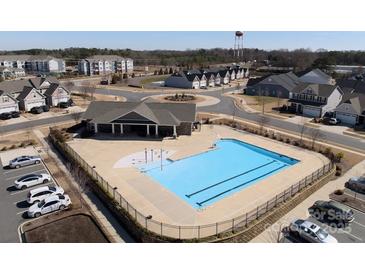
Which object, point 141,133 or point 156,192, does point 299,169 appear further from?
point 141,133

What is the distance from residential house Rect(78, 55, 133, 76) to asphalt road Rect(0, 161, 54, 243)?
264ft

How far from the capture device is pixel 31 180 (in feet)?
86.5

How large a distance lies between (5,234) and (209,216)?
13314 mm

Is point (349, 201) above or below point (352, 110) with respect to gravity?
below

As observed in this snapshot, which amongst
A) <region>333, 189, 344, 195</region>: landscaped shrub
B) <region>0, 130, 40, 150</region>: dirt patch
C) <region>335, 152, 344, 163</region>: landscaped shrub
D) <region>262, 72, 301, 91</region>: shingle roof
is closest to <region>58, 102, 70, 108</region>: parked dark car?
<region>0, 130, 40, 150</region>: dirt patch

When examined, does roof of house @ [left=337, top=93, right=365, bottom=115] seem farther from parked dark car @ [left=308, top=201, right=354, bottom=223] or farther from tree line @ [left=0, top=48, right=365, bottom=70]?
tree line @ [left=0, top=48, right=365, bottom=70]

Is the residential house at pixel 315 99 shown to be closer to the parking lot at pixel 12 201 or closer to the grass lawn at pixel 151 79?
the parking lot at pixel 12 201

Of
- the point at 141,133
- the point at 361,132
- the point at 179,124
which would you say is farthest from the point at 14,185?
the point at 361,132

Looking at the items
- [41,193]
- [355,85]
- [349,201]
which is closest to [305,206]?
[349,201]

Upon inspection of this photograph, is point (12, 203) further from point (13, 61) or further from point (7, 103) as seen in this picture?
point (13, 61)

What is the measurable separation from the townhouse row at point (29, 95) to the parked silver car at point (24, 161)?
23.0 m

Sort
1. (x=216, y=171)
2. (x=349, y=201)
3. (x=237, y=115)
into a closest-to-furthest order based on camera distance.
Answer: (x=349, y=201), (x=216, y=171), (x=237, y=115)

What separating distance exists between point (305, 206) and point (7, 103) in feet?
151

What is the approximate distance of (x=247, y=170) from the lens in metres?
31.2
